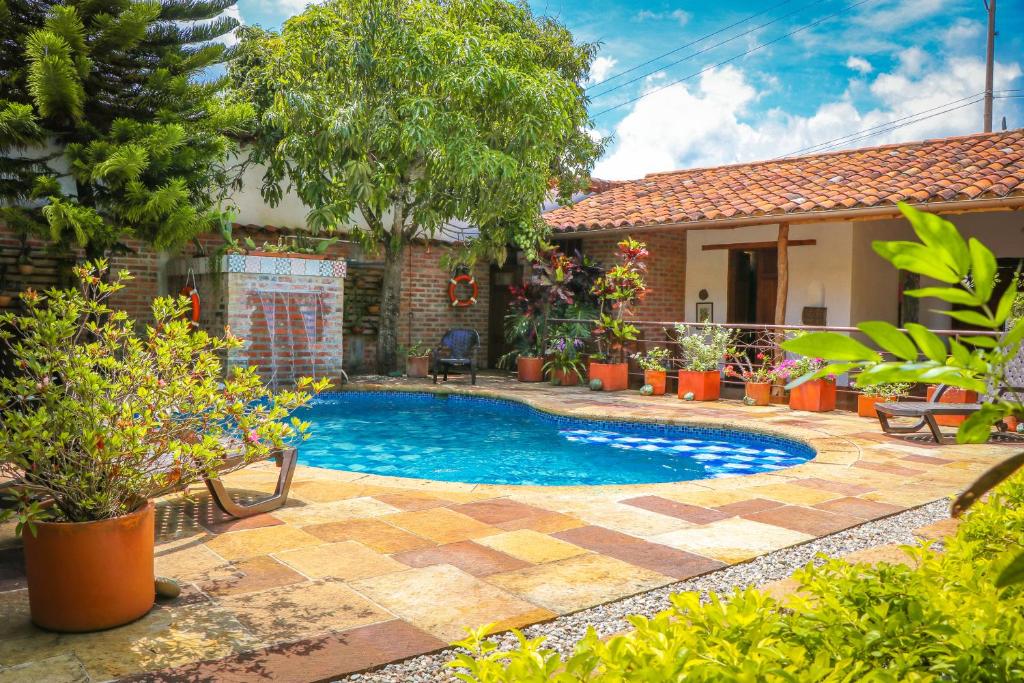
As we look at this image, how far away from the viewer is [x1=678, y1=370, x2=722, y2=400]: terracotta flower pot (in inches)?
375

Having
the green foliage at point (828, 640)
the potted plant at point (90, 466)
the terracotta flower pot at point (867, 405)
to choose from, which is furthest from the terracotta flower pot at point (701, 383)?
the green foliage at point (828, 640)

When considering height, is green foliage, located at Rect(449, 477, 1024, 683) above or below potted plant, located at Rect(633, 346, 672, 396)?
above

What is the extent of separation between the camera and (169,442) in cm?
263

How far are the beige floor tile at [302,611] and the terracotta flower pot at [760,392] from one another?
23.5ft

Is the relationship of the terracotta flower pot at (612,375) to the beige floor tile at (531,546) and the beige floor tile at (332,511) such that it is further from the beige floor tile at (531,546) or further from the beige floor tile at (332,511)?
the beige floor tile at (531,546)

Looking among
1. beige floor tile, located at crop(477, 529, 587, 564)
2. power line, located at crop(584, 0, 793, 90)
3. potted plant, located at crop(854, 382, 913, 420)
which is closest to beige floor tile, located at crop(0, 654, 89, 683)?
beige floor tile, located at crop(477, 529, 587, 564)

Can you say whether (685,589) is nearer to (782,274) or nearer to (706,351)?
(706,351)

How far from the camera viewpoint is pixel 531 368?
11.3 meters

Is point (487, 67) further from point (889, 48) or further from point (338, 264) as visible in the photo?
point (889, 48)

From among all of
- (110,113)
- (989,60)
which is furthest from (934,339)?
(989,60)

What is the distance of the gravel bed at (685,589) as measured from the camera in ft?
7.25

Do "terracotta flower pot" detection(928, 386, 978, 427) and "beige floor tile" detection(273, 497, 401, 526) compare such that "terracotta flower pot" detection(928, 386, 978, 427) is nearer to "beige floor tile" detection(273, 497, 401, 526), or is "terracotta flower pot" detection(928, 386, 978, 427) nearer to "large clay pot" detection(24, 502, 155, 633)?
"beige floor tile" detection(273, 497, 401, 526)

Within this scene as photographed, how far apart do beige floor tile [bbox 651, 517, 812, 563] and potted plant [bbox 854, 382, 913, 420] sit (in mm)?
4639

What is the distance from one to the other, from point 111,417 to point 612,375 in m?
8.48
